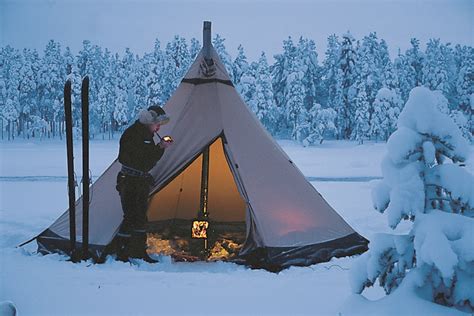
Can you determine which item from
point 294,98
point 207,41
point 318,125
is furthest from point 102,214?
point 294,98

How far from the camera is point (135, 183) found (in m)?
6.23

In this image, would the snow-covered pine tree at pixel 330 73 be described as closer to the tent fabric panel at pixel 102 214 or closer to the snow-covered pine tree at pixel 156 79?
the snow-covered pine tree at pixel 156 79

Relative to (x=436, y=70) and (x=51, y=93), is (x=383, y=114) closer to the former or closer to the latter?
(x=436, y=70)

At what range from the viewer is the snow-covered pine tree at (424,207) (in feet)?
10.6

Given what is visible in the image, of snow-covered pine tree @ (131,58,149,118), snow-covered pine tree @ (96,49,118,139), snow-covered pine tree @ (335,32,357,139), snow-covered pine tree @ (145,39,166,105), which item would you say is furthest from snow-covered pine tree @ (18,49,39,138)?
snow-covered pine tree @ (335,32,357,139)

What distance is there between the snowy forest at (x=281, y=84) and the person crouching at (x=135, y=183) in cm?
4020

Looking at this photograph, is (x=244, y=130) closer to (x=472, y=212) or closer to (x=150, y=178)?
(x=150, y=178)

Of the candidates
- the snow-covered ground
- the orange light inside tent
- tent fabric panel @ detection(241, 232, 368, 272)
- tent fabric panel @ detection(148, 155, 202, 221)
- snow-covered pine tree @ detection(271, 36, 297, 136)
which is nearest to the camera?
the snow-covered ground

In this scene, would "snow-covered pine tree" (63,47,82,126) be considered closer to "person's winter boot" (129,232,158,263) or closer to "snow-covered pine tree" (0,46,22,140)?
"snow-covered pine tree" (0,46,22,140)

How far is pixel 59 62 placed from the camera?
72.2 meters

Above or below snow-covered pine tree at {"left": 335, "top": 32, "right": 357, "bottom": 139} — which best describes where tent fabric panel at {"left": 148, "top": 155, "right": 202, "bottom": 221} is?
below

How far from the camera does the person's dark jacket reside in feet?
20.5

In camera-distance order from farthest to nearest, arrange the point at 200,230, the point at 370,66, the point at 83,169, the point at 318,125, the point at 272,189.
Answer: the point at 370,66
the point at 318,125
the point at 200,230
the point at 272,189
the point at 83,169

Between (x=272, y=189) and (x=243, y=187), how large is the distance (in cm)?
42
